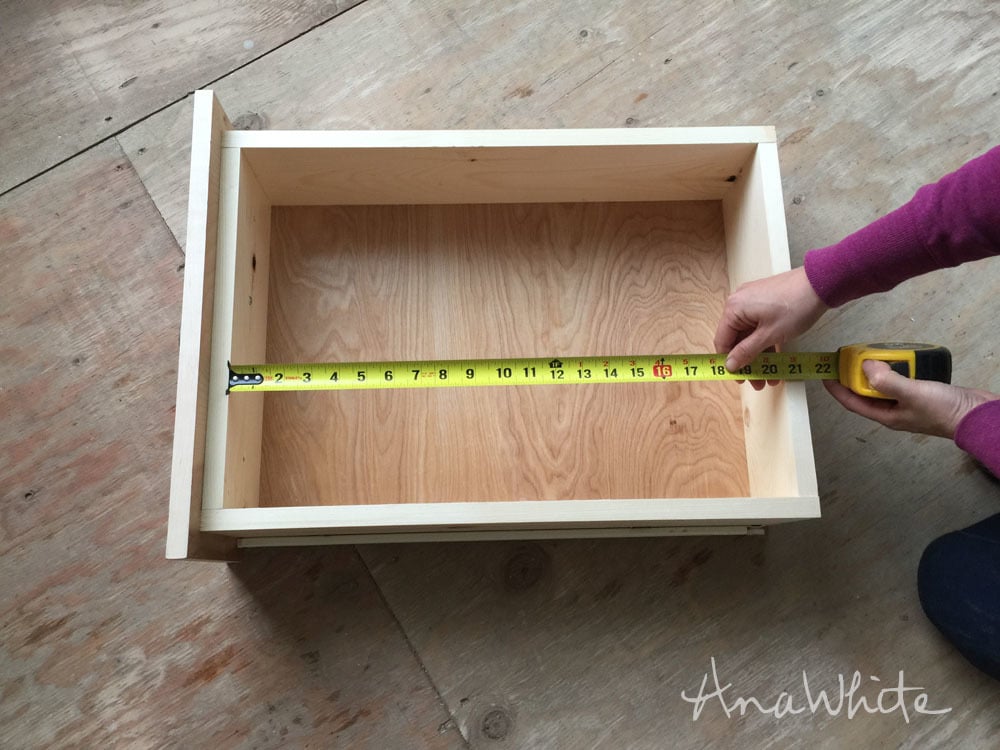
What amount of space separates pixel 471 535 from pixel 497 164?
0.63 meters

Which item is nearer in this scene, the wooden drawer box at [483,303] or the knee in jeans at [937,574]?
the wooden drawer box at [483,303]

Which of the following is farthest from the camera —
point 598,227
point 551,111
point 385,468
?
point 551,111

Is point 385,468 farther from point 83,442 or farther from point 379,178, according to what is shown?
point 83,442

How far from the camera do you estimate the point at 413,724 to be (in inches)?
49.1

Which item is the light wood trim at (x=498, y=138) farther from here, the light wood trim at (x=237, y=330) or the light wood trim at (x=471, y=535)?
the light wood trim at (x=471, y=535)

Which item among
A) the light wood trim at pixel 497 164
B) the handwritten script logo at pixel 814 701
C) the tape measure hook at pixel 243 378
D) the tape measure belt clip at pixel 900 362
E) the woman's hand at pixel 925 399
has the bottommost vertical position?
the handwritten script logo at pixel 814 701

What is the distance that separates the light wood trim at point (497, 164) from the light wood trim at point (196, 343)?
6cm

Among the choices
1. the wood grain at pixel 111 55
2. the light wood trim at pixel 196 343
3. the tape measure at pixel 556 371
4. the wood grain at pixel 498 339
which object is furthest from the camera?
the wood grain at pixel 111 55

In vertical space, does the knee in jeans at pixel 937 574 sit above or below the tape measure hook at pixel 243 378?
below

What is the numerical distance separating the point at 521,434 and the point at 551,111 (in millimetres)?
710

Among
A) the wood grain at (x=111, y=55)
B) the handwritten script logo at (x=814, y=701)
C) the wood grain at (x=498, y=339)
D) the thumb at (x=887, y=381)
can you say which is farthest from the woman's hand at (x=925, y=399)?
the wood grain at (x=111, y=55)

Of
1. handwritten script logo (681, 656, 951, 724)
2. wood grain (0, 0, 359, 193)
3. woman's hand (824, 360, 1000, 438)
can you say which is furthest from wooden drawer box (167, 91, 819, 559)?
wood grain (0, 0, 359, 193)

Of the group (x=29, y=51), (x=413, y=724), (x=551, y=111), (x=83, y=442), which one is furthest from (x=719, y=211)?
(x=29, y=51)

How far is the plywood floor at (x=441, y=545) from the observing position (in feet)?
4.12
